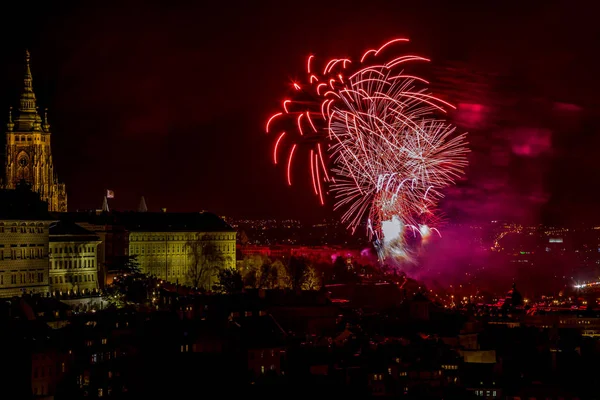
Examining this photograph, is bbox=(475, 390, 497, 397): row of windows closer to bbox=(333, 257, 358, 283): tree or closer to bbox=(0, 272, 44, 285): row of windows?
bbox=(0, 272, 44, 285): row of windows

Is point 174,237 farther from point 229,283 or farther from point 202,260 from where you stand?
point 229,283

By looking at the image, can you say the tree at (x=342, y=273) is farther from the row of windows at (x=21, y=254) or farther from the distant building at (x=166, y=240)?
the row of windows at (x=21, y=254)

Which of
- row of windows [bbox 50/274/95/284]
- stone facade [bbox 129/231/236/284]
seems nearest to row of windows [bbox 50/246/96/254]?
row of windows [bbox 50/274/95/284]

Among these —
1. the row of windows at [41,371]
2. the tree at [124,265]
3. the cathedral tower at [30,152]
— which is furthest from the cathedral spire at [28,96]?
the row of windows at [41,371]

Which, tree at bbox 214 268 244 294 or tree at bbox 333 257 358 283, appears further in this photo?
tree at bbox 333 257 358 283

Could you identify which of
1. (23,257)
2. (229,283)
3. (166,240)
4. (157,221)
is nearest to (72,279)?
(23,257)

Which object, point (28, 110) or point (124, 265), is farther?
point (28, 110)
